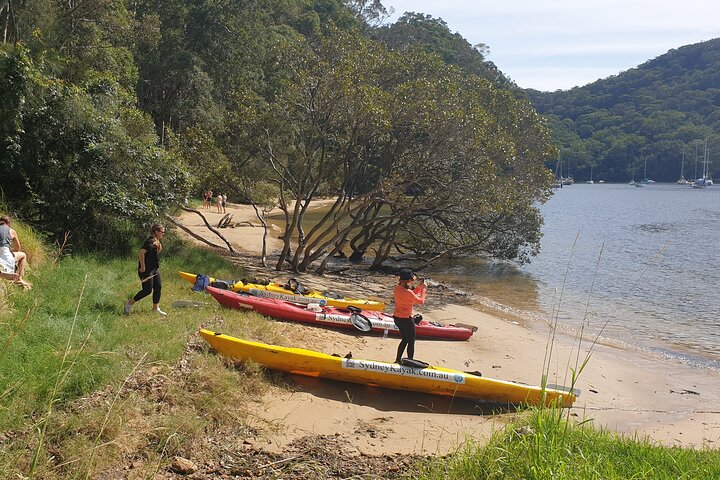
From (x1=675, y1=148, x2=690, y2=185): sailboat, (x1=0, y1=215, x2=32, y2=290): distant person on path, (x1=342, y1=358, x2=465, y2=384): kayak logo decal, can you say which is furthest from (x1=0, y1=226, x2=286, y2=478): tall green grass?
(x1=675, y1=148, x2=690, y2=185): sailboat

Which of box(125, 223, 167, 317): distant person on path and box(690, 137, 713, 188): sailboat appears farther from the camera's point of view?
box(690, 137, 713, 188): sailboat

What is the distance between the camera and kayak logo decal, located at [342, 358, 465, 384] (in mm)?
8453

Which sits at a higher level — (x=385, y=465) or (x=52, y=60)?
(x=52, y=60)

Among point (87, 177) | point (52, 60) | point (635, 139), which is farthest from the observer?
point (635, 139)

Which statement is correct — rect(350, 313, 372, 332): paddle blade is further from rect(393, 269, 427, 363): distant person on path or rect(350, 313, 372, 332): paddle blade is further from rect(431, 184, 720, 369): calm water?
rect(431, 184, 720, 369): calm water

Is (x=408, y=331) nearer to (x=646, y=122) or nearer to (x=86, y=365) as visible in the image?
(x=86, y=365)

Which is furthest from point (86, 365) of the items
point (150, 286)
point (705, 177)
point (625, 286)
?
point (705, 177)

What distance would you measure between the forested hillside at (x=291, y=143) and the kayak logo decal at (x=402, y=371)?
687 cm

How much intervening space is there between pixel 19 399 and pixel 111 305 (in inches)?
157

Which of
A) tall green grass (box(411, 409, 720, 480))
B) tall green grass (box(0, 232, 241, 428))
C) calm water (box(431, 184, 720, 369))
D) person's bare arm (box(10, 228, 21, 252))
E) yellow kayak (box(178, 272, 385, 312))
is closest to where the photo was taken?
tall green grass (box(411, 409, 720, 480))

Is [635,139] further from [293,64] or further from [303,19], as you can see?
A: [293,64]

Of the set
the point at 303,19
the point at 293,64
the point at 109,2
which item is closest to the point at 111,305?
the point at 293,64

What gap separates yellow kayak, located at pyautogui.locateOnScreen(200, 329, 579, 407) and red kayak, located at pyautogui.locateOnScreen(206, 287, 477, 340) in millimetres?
2927

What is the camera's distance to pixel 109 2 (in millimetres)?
23672
